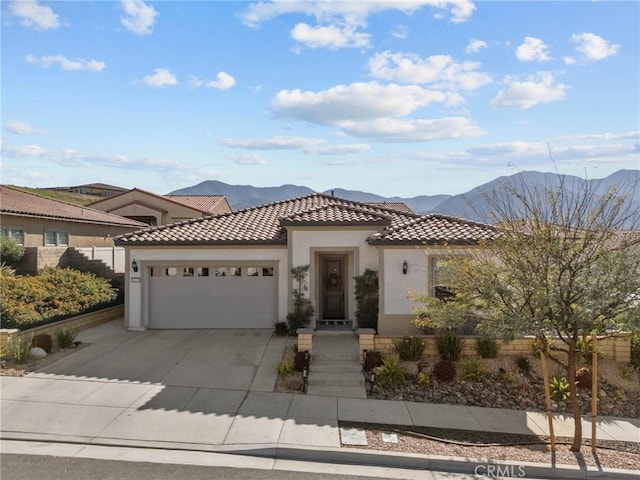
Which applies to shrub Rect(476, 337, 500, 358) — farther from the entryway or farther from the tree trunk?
the entryway

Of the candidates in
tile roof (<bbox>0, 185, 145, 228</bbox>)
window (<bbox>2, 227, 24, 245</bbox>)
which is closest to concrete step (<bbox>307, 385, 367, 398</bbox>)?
window (<bbox>2, 227, 24, 245</bbox>)

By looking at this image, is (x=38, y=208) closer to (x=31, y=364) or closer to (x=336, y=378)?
(x=31, y=364)

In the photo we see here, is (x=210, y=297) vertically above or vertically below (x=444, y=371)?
above

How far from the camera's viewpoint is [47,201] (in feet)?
80.8

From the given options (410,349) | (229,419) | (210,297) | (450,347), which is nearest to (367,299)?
(410,349)

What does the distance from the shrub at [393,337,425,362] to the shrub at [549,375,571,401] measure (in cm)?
315

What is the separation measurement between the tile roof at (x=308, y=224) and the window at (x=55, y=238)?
818cm

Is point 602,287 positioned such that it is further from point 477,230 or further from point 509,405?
point 477,230

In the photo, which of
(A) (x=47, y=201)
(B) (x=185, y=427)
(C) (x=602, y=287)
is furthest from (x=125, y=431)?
(A) (x=47, y=201)

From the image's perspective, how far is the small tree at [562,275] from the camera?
722 centimetres

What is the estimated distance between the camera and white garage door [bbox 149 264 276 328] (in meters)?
15.7

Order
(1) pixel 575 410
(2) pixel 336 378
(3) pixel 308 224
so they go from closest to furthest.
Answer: (1) pixel 575 410 < (2) pixel 336 378 < (3) pixel 308 224

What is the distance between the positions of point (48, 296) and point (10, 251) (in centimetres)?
460

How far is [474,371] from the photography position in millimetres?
10766
